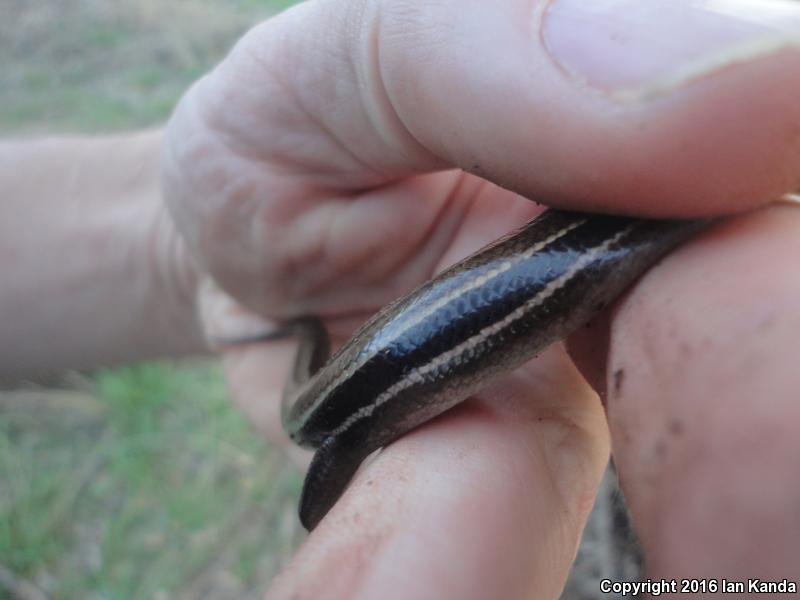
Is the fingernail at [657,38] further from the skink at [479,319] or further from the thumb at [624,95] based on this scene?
the skink at [479,319]

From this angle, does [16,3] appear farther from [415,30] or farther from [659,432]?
[659,432]

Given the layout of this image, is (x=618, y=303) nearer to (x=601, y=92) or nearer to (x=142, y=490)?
(x=601, y=92)

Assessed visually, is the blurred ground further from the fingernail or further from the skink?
the fingernail

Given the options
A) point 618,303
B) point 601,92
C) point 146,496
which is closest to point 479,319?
point 618,303

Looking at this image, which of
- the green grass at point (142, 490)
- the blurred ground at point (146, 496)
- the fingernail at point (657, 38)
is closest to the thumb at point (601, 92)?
the fingernail at point (657, 38)

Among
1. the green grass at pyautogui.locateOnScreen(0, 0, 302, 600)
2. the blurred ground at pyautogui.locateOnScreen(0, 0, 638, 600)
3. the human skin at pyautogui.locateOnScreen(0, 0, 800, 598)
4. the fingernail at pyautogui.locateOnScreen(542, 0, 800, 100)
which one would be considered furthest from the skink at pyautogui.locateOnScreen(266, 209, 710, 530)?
the green grass at pyautogui.locateOnScreen(0, 0, 302, 600)

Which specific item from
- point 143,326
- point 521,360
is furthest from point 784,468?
point 143,326
